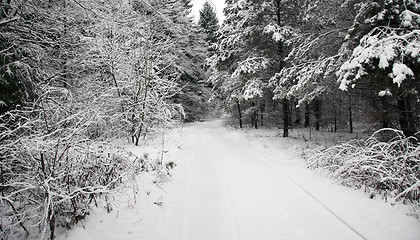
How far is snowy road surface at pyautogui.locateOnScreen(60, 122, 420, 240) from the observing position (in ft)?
10.1

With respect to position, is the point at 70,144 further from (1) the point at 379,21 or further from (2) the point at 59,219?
(1) the point at 379,21

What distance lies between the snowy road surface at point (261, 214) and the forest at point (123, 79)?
2.43 feet

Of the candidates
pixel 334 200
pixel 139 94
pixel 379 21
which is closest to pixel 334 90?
pixel 379 21

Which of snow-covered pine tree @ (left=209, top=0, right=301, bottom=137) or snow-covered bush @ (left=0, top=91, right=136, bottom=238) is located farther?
snow-covered pine tree @ (left=209, top=0, right=301, bottom=137)

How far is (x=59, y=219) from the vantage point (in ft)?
9.98

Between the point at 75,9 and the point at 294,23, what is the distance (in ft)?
35.3

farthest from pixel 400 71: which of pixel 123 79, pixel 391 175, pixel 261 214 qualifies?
pixel 123 79

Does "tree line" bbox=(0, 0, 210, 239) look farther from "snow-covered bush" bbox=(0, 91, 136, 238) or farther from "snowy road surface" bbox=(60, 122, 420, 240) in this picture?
"snowy road surface" bbox=(60, 122, 420, 240)

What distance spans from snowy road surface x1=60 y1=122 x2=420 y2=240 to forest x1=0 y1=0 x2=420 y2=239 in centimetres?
74

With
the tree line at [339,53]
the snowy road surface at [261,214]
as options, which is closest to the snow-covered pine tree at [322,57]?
the tree line at [339,53]

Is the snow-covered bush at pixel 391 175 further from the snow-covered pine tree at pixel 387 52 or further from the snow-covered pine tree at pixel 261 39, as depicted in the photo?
the snow-covered pine tree at pixel 261 39

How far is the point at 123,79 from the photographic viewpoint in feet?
28.6

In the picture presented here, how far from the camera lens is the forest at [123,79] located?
281 cm

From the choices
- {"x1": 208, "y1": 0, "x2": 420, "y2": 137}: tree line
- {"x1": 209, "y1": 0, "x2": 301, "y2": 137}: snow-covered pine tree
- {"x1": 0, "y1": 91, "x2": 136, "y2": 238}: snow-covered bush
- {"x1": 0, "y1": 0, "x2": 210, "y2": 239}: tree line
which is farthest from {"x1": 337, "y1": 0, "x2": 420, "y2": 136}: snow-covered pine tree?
{"x1": 0, "y1": 91, "x2": 136, "y2": 238}: snow-covered bush
